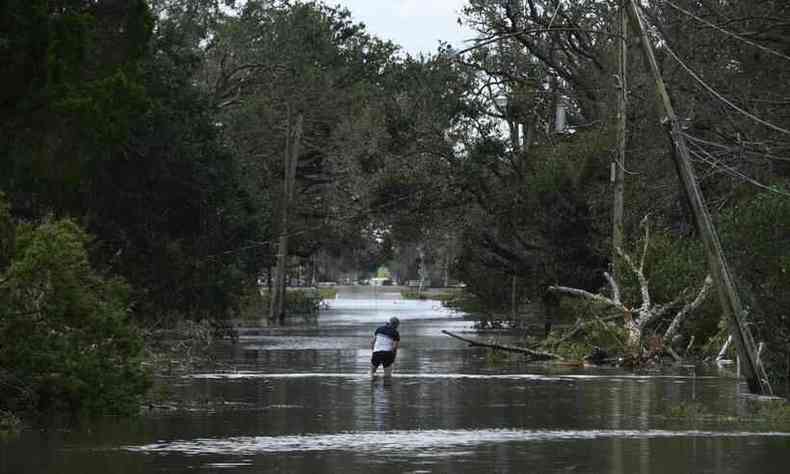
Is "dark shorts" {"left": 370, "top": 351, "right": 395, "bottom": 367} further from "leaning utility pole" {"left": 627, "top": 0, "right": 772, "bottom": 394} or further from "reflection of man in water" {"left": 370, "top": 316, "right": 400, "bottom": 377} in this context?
"leaning utility pole" {"left": 627, "top": 0, "right": 772, "bottom": 394}

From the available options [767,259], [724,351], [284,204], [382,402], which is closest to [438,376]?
[767,259]

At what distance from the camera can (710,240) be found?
22.7 m

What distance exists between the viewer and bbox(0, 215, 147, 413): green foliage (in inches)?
818

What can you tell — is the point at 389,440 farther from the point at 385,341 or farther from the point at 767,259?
the point at 767,259

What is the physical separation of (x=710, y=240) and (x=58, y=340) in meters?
9.39

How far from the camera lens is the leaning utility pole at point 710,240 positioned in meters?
22.5

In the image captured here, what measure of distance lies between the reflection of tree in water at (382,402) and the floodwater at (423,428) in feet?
0.09

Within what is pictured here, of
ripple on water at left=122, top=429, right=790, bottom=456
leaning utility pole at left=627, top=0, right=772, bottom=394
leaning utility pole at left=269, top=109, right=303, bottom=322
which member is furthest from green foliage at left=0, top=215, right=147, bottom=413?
leaning utility pole at left=269, top=109, right=303, bottom=322

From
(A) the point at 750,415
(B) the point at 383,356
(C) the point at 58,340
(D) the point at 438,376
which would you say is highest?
(C) the point at 58,340

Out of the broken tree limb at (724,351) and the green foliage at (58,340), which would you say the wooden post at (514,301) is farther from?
the green foliage at (58,340)

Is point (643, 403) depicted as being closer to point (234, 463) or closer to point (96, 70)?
point (234, 463)

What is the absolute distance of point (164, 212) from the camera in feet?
143

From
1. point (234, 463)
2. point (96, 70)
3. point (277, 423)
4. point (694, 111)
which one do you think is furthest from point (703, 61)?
point (234, 463)

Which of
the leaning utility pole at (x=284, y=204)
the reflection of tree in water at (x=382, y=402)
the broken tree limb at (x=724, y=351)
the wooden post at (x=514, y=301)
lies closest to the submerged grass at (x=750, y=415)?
the reflection of tree in water at (x=382, y=402)
